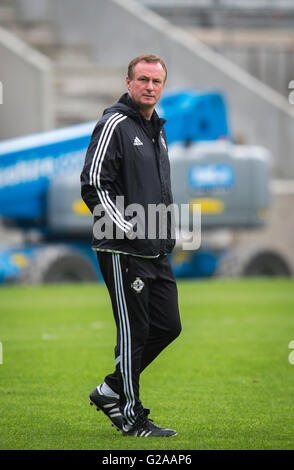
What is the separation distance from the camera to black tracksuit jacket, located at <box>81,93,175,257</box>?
18.2 ft

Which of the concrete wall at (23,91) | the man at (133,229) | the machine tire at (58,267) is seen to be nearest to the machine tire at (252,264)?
the machine tire at (58,267)

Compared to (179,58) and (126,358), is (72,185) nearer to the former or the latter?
(179,58)

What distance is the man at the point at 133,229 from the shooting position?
559cm

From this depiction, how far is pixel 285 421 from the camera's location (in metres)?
6.21

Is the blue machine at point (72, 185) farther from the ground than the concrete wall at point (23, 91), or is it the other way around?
the concrete wall at point (23, 91)

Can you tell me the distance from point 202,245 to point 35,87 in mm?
5445

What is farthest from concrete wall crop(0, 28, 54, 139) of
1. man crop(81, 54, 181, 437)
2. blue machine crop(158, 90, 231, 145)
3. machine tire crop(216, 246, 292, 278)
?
man crop(81, 54, 181, 437)

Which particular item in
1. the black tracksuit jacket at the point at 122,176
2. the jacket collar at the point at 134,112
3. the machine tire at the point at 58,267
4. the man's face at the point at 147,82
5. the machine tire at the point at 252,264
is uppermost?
the man's face at the point at 147,82

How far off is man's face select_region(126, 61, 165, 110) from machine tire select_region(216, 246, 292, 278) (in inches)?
474

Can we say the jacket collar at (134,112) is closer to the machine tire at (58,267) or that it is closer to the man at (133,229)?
the man at (133,229)

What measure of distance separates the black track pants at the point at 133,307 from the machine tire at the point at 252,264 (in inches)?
466

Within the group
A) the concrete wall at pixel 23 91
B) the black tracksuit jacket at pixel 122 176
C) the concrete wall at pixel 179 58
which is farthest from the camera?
the concrete wall at pixel 179 58
